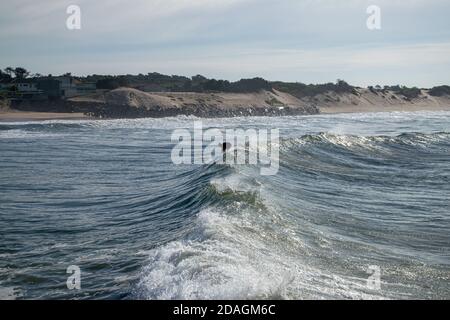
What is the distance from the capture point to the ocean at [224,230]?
748 centimetres

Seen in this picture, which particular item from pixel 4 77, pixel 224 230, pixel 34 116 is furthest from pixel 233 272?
pixel 4 77

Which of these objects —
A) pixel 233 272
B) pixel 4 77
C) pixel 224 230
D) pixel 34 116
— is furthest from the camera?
pixel 4 77

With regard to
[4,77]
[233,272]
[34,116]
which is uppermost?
[4,77]

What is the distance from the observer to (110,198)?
14.0 metres

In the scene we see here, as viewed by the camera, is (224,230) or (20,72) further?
(20,72)

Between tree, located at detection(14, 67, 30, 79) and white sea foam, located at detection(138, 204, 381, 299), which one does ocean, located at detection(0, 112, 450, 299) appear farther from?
tree, located at detection(14, 67, 30, 79)

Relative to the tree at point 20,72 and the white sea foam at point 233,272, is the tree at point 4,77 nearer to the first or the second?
the tree at point 20,72

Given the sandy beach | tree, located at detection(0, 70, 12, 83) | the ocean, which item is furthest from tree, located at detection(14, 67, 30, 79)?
the ocean

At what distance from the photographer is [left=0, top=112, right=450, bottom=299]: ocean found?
748 cm

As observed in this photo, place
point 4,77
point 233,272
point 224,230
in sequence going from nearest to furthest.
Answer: point 233,272 < point 224,230 < point 4,77

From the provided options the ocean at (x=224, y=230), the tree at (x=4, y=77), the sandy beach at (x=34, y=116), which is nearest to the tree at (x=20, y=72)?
the tree at (x=4, y=77)

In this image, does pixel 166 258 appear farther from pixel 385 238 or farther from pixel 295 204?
pixel 295 204

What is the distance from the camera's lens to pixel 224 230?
31.0ft

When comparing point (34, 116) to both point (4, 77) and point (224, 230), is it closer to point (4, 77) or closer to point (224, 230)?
point (4, 77)
